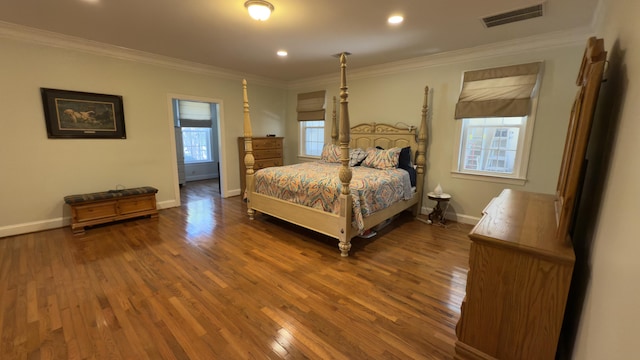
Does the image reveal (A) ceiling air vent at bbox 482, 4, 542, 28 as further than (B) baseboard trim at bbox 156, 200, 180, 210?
No

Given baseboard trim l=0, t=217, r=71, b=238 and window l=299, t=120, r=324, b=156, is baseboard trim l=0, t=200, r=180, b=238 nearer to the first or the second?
baseboard trim l=0, t=217, r=71, b=238

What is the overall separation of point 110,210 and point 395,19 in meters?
4.44

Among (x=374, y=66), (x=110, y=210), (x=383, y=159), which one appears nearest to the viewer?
(x=110, y=210)

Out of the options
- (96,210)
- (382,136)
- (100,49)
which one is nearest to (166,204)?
(96,210)

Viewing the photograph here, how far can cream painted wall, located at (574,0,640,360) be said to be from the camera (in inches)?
31.0

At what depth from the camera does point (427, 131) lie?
4258 millimetres

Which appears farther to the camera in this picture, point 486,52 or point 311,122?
point 311,122

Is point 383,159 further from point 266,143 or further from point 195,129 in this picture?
point 195,129

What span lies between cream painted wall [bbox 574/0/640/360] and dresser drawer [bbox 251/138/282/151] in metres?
4.95

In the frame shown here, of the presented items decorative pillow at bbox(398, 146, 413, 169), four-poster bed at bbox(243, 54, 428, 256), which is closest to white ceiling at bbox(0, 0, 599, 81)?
four-poster bed at bbox(243, 54, 428, 256)

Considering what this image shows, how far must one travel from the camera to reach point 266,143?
221 inches

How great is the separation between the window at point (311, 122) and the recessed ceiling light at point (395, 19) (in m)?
2.88

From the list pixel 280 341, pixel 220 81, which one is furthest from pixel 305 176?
pixel 220 81

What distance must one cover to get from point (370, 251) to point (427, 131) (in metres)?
2.29
